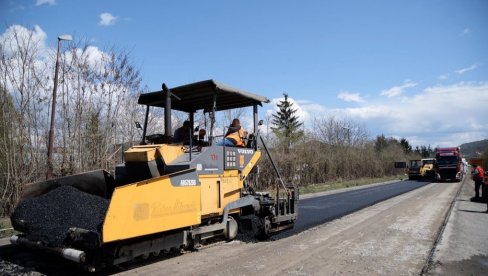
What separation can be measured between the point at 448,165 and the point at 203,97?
99.6 feet

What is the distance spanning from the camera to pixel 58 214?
5.44 m

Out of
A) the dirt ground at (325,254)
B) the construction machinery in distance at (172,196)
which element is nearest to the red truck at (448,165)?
the dirt ground at (325,254)

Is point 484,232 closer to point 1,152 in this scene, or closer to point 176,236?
point 176,236

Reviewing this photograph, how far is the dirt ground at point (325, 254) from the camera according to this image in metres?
5.40

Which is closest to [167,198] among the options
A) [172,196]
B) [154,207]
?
[172,196]

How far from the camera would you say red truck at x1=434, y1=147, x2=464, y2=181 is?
105ft

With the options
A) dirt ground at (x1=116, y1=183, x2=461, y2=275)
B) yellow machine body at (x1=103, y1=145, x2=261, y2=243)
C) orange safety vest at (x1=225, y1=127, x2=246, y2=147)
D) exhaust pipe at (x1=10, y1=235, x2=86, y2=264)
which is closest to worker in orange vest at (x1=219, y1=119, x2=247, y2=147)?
orange safety vest at (x1=225, y1=127, x2=246, y2=147)

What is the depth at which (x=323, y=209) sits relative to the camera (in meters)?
12.6

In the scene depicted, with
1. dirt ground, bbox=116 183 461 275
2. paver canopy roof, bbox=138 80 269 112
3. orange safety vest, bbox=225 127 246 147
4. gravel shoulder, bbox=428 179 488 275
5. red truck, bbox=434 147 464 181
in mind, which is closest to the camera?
dirt ground, bbox=116 183 461 275

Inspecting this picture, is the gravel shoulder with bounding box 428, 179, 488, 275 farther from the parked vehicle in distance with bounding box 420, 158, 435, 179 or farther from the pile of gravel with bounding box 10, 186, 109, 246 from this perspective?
the parked vehicle in distance with bounding box 420, 158, 435, 179

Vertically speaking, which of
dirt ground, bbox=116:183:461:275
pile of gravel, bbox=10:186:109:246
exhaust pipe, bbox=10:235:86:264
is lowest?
dirt ground, bbox=116:183:461:275

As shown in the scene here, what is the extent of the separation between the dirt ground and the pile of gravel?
93 centimetres

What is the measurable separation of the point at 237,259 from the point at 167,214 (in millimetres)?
1357

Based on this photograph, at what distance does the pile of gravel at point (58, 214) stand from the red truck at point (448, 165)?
106ft
